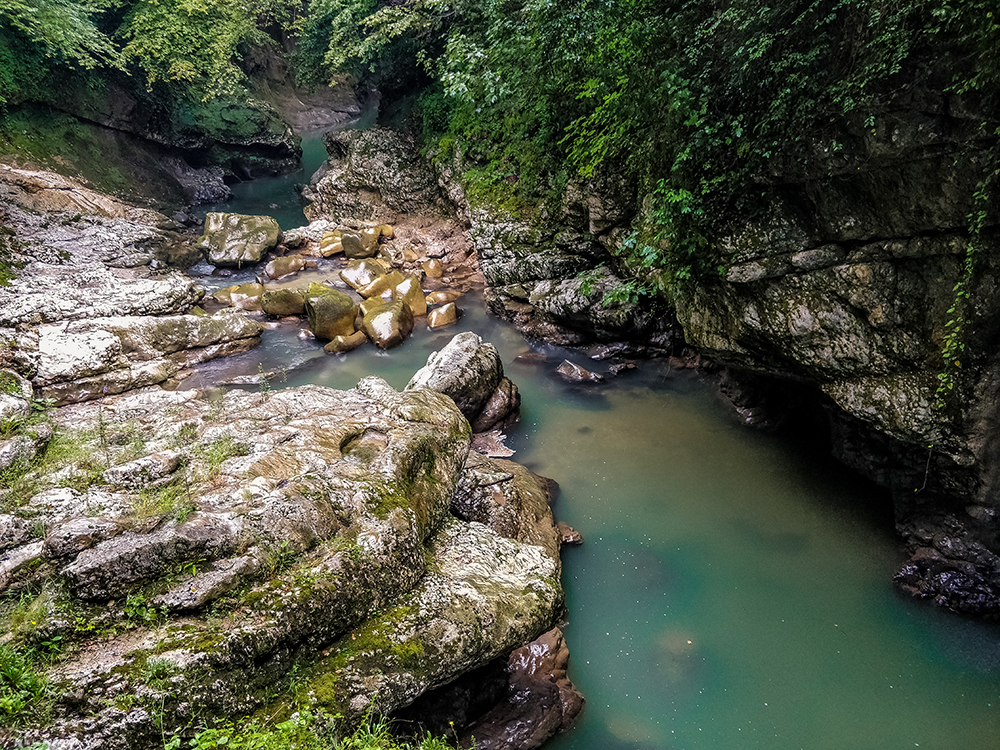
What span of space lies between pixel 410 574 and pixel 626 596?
3.07m

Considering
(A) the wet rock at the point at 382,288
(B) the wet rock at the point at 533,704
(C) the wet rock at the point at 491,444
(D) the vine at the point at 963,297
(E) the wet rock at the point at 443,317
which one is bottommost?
(B) the wet rock at the point at 533,704

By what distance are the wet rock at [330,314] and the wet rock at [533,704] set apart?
7935 millimetres

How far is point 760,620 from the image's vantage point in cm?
596

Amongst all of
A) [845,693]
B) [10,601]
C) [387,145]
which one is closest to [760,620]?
[845,693]

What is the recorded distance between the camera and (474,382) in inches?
345

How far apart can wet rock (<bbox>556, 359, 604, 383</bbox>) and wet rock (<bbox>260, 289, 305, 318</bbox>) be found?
6158 mm

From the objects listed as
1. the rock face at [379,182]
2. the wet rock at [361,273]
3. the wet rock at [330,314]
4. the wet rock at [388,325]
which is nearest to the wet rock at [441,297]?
the wet rock at [388,325]

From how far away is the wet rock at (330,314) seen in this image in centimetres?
1137

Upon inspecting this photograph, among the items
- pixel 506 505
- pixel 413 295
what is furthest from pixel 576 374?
pixel 413 295

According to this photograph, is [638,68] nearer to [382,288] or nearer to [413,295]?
[413,295]

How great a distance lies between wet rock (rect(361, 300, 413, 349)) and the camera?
11367mm

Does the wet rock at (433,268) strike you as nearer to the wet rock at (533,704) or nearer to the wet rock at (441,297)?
the wet rock at (441,297)

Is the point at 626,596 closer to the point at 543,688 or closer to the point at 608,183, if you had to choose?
the point at 543,688

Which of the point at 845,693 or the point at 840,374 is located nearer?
the point at 845,693
